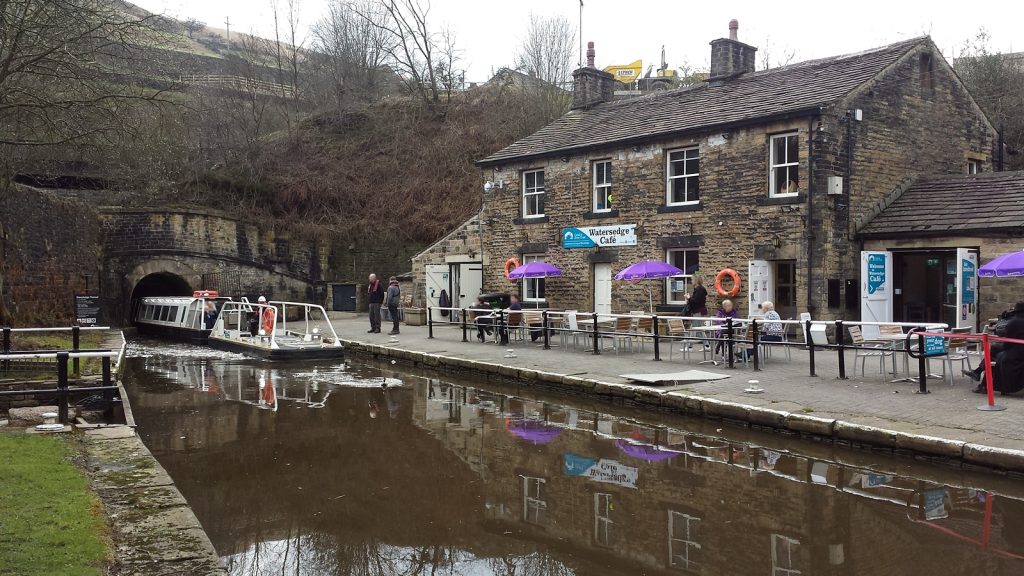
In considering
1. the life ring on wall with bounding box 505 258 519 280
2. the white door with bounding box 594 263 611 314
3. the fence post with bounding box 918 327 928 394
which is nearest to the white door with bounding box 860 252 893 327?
the white door with bounding box 594 263 611 314

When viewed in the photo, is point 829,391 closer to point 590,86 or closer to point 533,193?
point 533,193

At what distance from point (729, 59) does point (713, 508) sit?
15.8 meters

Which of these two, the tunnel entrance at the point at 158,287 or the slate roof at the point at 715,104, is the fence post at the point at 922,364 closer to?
the slate roof at the point at 715,104

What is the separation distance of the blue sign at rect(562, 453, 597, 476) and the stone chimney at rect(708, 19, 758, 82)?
14362 mm

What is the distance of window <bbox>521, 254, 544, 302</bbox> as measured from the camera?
2106 cm

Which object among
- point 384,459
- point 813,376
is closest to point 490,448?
point 384,459

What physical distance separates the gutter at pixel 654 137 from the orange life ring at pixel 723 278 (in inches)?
120

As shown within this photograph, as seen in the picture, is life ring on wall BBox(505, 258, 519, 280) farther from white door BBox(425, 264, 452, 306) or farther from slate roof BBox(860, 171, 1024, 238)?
slate roof BBox(860, 171, 1024, 238)

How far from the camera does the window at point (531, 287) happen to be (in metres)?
21.1

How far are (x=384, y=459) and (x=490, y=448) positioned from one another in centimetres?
112

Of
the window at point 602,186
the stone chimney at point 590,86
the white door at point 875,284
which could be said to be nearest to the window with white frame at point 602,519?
the white door at point 875,284

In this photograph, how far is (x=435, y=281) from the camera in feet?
75.9

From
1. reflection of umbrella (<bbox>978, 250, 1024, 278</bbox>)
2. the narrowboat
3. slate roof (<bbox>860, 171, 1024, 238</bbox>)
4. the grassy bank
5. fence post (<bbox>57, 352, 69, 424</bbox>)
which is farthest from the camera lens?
the narrowboat

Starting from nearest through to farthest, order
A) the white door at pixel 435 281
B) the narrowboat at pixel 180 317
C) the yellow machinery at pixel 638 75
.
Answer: the narrowboat at pixel 180 317 → the white door at pixel 435 281 → the yellow machinery at pixel 638 75
